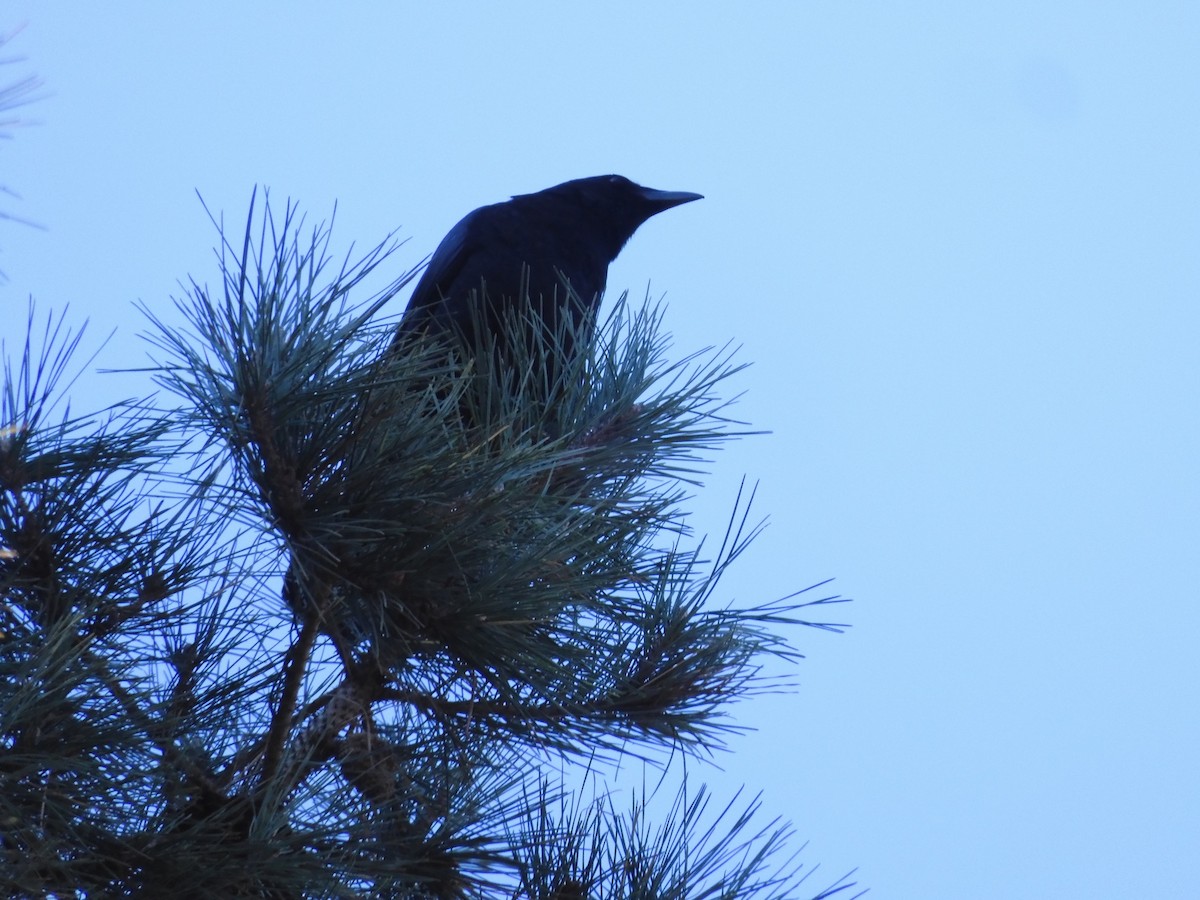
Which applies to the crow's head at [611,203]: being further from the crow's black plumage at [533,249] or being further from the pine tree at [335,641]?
the pine tree at [335,641]

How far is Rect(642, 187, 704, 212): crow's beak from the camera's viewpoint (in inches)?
159

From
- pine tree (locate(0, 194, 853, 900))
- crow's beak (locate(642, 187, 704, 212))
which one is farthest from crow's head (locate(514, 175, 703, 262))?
pine tree (locate(0, 194, 853, 900))

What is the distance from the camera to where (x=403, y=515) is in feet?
4.69

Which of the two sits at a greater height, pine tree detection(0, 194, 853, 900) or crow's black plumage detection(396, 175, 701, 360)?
crow's black plumage detection(396, 175, 701, 360)

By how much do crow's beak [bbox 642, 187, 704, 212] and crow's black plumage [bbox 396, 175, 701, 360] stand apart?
105 millimetres

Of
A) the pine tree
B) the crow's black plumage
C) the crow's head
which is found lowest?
the pine tree

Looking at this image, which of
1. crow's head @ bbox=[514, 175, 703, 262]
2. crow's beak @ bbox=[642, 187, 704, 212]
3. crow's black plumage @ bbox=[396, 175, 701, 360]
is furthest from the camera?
crow's beak @ bbox=[642, 187, 704, 212]

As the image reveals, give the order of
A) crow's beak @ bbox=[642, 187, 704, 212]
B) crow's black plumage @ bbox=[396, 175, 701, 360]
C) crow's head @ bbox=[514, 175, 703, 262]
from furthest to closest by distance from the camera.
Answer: crow's beak @ bbox=[642, 187, 704, 212]
crow's head @ bbox=[514, 175, 703, 262]
crow's black plumage @ bbox=[396, 175, 701, 360]

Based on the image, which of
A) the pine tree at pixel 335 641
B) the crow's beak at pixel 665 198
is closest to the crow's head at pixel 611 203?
the crow's beak at pixel 665 198

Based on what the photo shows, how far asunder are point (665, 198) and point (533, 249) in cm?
69

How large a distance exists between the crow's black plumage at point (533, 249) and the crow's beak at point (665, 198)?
0.11 m

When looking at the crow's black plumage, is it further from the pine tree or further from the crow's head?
the pine tree

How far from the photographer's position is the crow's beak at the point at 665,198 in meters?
4.03

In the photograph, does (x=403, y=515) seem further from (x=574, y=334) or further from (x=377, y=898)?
(x=574, y=334)
